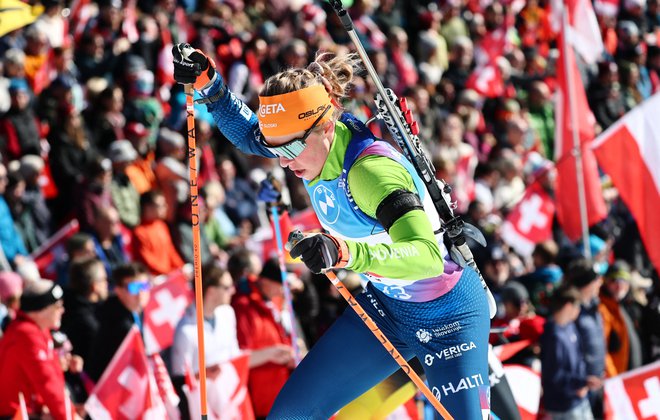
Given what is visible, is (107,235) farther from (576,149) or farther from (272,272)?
(576,149)

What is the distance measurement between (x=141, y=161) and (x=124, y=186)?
556mm

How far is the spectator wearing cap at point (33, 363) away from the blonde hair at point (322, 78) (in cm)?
226

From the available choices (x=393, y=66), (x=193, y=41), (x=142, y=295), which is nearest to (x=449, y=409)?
(x=142, y=295)

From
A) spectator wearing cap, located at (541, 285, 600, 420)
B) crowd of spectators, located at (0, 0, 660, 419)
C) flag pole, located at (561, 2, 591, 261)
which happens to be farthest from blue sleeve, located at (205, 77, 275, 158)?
flag pole, located at (561, 2, 591, 261)

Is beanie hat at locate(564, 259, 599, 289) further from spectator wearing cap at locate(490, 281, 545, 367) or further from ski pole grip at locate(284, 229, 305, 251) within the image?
ski pole grip at locate(284, 229, 305, 251)

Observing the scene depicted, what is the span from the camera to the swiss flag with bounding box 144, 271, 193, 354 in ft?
24.2

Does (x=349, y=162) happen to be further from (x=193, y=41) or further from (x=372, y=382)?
(x=193, y=41)

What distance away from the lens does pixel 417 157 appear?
500 centimetres

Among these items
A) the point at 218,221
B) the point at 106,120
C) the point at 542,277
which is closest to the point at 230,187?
the point at 218,221

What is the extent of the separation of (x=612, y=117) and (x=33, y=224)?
8504 millimetres

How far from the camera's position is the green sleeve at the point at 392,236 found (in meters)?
4.07

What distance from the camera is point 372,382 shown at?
206 inches

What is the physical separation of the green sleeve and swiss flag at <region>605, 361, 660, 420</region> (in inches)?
130

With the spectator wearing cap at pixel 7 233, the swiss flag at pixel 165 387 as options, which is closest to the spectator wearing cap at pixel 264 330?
the swiss flag at pixel 165 387
